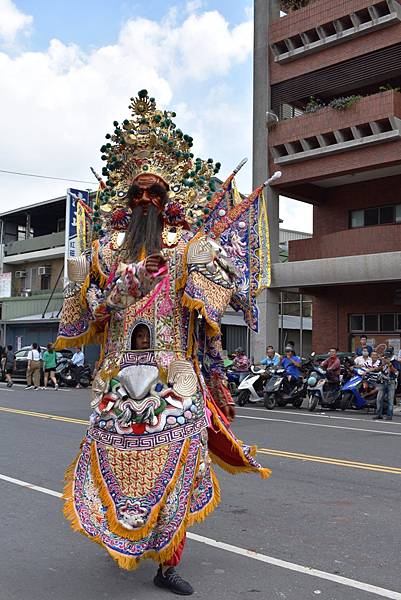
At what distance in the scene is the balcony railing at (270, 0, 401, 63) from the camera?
2097 centimetres

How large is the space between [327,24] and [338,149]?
13.6 feet

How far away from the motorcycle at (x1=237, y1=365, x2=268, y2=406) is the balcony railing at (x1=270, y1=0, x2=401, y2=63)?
1133cm

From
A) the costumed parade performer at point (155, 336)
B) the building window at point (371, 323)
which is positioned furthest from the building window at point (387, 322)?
the costumed parade performer at point (155, 336)

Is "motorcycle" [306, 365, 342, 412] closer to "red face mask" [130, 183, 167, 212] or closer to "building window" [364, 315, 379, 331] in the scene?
"building window" [364, 315, 379, 331]

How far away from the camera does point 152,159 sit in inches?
178

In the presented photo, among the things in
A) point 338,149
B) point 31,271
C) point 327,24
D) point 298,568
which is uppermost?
point 327,24

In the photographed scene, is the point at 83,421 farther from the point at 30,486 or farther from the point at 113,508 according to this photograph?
the point at 113,508

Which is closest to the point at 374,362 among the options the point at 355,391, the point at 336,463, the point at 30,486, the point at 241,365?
the point at 355,391

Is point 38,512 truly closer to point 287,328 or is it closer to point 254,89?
point 254,89

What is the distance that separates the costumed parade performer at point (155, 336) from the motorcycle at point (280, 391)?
39.5 feet

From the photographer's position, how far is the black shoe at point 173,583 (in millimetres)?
3955

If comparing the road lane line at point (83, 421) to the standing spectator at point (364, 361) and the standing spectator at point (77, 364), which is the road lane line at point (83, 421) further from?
the standing spectator at point (77, 364)

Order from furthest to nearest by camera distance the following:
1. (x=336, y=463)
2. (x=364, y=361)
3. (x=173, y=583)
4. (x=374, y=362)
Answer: (x=364, y=361), (x=374, y=362), (x=336, y=463), (x=173, y=583)

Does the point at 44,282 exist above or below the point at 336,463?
above
